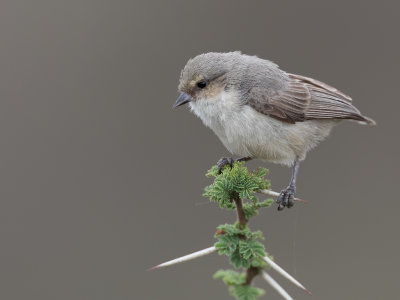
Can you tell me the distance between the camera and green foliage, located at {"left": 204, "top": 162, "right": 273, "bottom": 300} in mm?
1604

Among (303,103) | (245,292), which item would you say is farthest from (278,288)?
(303,103)

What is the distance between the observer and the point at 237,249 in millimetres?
1825

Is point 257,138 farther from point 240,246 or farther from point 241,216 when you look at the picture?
point 240,246

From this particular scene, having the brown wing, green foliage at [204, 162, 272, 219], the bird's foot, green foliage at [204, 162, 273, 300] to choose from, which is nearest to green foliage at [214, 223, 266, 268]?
green foliage at [204, 162, 273, 300]

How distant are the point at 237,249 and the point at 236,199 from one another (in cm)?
38

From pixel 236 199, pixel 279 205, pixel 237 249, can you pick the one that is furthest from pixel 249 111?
pixel 237 249

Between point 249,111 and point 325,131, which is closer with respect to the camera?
point 249,111

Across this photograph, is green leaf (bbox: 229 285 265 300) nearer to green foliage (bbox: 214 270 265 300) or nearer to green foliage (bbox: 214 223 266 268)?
green foliage (bbox: 214 270 265 300)

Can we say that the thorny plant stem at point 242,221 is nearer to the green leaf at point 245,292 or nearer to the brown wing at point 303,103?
the green leaf at point 245,292

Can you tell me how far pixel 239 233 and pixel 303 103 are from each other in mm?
2227

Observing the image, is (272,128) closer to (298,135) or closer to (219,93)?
(298,135)

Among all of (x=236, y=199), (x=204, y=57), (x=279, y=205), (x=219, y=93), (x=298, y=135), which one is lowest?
(x=279, y=205)

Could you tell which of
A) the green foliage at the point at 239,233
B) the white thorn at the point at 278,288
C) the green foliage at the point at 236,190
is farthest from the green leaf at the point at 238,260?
the green foliage at the point at 236,190

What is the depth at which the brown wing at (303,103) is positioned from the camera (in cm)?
364
